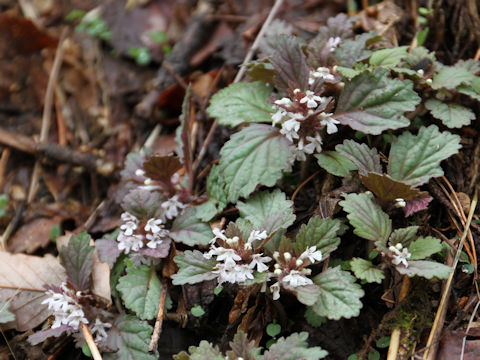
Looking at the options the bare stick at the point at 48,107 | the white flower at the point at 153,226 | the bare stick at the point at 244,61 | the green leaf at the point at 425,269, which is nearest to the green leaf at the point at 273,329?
the green leaf at the point at 425,269

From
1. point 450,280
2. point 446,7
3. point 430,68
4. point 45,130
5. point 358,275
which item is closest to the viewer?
point 358,275

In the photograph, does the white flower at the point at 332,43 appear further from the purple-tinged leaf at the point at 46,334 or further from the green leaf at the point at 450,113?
the purple-tinged leaf at the point at 46,334

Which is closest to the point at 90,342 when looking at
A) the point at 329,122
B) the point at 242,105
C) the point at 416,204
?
the point at 242,105

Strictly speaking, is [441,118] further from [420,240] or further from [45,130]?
[45,130]

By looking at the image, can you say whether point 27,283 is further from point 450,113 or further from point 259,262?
point 450,113

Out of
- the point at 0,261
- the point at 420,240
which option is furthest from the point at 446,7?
the point at 0,261

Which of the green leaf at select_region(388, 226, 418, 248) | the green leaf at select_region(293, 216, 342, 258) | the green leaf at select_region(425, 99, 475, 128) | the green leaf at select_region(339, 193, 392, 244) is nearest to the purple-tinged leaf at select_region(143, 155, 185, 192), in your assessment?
the green leaf at select_region(293, 216, 342, 258)

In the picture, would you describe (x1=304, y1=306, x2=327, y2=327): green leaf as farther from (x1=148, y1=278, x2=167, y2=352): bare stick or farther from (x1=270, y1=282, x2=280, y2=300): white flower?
(x1=148, y1=278, x2=167, y2=352): bare stick
